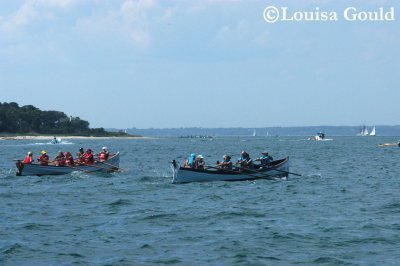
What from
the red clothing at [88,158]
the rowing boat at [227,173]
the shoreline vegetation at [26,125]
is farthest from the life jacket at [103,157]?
the shoreline vegetation at [26,125]

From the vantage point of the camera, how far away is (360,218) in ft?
90.3

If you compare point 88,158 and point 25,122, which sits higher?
point 25,122

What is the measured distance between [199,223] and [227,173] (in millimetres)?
16044

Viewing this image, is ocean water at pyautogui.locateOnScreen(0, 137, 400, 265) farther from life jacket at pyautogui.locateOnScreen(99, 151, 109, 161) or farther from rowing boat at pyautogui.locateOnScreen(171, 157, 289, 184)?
life jacket at pyautogui.locateOnScreen(99, 151, 109, 161)

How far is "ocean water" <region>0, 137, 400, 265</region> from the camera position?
67.5 ft

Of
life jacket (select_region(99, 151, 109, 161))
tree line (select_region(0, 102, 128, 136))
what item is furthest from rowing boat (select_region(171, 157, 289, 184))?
tree line (select_region(0, 102, 128, 136))

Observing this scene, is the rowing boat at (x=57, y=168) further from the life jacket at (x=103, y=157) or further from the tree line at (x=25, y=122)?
the tree line at (x=25, y=122)

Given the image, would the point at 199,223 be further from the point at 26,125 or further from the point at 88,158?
the point at 26,125

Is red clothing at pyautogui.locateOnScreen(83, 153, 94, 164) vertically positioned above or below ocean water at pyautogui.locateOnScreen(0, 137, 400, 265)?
above

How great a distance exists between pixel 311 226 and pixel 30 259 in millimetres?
10524

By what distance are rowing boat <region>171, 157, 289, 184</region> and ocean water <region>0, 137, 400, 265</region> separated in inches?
21.3

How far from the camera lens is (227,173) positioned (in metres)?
42.2

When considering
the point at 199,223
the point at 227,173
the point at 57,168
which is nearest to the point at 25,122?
the point at 57,168

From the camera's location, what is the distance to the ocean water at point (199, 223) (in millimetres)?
20578
